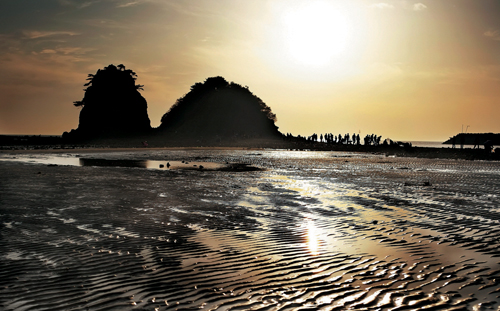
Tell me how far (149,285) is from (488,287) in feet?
17.7

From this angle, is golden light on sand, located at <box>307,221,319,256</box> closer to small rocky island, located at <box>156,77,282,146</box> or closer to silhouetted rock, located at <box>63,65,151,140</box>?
small rocky island, located at <box>156,77,282,146</box>

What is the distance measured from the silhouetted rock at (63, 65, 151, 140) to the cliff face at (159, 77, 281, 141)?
11.8m

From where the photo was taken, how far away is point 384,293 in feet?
19.0

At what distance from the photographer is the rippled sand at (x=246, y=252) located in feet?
18.4


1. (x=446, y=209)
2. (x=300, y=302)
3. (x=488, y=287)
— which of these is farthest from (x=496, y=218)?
(x=300, y=302)

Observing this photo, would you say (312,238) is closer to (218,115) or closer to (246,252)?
(246,252)

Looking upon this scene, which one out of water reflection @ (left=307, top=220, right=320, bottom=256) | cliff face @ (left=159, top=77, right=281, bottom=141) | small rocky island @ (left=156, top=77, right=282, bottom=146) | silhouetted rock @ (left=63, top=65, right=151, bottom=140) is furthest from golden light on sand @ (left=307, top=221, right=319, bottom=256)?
silhouetted rock @ (left=63, top=65, right=151, bottom=140)

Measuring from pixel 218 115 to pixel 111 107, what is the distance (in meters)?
34.3

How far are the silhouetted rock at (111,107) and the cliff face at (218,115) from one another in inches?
465

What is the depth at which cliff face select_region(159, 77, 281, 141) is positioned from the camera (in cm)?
12481

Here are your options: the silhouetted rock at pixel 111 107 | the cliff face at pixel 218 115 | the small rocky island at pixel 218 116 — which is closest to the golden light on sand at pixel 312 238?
the small rocky island at pixel 218 116

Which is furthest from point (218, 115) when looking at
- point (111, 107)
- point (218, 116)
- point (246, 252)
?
point (246, 252)

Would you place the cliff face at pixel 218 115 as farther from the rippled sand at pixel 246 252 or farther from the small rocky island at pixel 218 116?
the rippled sand at pixel 246 252

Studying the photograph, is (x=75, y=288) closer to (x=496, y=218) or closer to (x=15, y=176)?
(x=496, y=218)
